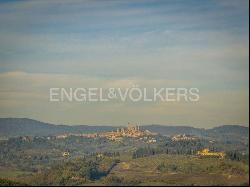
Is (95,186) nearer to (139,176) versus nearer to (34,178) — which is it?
(139,176)

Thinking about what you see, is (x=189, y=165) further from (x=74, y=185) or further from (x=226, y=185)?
(x=226, y=185)

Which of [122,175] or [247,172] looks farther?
[122,175]

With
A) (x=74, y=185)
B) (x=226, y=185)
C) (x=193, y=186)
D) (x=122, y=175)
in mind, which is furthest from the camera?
(x=122, y=175)

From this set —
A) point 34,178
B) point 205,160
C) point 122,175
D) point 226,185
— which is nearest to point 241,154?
point 205,160

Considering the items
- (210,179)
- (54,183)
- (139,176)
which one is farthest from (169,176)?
(54,183)

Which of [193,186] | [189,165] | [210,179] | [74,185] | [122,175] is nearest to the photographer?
[193,186]

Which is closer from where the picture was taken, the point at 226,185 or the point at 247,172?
the point at 226,185

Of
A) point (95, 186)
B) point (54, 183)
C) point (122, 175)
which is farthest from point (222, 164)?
point (54, 183)

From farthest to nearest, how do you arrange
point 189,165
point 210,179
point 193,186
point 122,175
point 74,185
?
point 189,165
point 122,175
point 74,185
point 210,179
point 193,186

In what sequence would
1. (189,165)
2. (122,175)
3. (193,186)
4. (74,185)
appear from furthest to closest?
(189,165)
(122,175)
(74,185)
(193,186)
